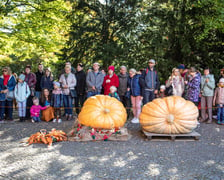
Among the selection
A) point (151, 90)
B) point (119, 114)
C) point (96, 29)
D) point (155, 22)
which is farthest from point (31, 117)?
point (155, 22)

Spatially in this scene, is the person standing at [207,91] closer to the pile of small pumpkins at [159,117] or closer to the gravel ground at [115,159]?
the gravel ground at [115,159]

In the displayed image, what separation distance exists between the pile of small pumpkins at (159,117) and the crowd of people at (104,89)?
192 cm

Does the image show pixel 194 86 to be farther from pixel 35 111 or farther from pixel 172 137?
pixel 35 111

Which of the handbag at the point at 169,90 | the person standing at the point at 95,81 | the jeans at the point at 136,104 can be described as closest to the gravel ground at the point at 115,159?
the jeans at the point at 136,104

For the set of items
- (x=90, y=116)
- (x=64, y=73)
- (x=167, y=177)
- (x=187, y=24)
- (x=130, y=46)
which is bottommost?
(x=167, y=177)

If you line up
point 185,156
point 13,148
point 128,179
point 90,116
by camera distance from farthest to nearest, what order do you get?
point 90,116, point 13,148, point 185,156, point 128,179

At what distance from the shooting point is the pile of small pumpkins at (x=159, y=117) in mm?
5980

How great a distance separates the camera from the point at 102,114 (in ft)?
19.9

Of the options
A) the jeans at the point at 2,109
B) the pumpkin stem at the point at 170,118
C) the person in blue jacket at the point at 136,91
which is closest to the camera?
the pumpkin stem at the point at 170,118

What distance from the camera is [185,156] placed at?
483 cm

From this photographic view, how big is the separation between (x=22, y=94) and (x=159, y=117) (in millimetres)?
4958

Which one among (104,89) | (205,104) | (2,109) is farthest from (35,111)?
(205,104)

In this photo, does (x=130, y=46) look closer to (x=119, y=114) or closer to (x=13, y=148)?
(x=119, y=114)

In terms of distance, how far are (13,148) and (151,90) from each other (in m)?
4.73
